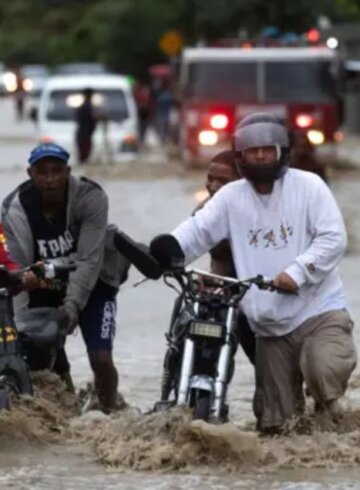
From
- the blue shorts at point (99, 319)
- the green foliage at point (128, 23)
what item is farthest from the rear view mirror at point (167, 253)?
the green foliage at point (128, 23)

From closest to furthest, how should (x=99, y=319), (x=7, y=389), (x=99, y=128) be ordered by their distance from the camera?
(x=7, y=389)
(x=99, y=319)
(x=99, y=128)

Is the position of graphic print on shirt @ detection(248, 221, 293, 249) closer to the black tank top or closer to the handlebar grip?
the handlebar grip

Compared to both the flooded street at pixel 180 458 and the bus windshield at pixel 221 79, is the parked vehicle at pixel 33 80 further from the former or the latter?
the flooded street at pixel 180 458

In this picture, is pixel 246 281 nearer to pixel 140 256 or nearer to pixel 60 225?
pixel 140 256

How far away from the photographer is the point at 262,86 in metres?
29.5

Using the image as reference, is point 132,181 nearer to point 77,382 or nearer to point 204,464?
point 77,382

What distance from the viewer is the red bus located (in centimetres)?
2902

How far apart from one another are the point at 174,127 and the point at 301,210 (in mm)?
27982

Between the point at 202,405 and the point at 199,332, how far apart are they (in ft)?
1.10

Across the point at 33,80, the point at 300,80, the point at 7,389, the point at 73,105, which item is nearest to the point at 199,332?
the point at 7,389

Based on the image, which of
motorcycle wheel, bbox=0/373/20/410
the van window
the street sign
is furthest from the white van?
motorcycle wheel, bbox=0/373/20/410

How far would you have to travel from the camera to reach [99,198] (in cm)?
966

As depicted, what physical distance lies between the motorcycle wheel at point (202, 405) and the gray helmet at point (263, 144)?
108 centimetres

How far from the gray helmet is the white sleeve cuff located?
46 centimetres
